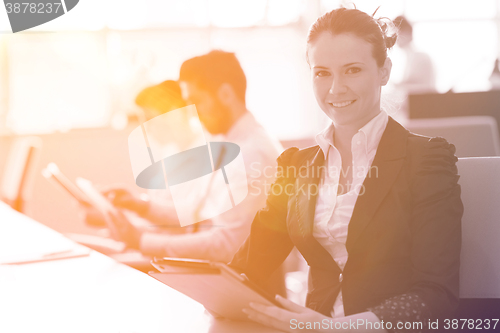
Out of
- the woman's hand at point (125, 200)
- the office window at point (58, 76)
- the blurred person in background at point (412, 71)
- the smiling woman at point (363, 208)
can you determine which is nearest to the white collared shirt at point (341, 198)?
the smiling woman at point (363, 208)

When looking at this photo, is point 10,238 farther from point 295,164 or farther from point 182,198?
point 295,164

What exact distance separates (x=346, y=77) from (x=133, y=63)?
3292 millimetres

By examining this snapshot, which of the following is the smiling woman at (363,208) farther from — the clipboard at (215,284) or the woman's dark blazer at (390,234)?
the clipboard at (215,284)

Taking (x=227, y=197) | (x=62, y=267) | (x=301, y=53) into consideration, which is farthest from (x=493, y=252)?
(x=301, y=53)

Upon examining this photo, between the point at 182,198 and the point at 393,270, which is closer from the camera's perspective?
the point at 393,270

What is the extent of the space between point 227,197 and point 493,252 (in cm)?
98

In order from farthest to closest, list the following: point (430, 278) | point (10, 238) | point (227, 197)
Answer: point (227, 197)
point (10, 238)
point (430, 278)

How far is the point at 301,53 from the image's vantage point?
4.35 metres

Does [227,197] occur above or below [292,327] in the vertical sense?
above

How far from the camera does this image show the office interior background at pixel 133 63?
360cm

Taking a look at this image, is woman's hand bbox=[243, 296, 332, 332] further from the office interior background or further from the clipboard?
the office interior background

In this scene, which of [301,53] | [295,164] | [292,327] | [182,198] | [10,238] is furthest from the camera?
[301,53]

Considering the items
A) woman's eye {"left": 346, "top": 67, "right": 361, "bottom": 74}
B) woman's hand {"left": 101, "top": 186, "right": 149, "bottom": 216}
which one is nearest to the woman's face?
woman's eye {"left": 346, "top": 67, "right": 361, "bottom": 74}

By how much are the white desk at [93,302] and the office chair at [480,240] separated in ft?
1.73
